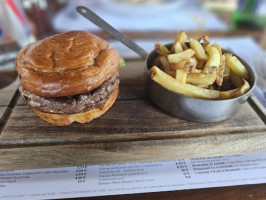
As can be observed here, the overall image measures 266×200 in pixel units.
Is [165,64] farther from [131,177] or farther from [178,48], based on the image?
[131,177]

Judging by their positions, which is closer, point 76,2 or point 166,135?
point 166,135

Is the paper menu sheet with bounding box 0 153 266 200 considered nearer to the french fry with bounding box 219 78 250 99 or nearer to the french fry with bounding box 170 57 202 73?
the french fry with bounding box 219 78 250 99

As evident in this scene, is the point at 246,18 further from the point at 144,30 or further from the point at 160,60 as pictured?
the point at 160,60

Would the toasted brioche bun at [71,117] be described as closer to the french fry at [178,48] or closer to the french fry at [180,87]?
the french fry at [180,87]

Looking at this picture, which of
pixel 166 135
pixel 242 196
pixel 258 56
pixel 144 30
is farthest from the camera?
pixel 144 30

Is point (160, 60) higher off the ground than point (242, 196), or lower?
higher

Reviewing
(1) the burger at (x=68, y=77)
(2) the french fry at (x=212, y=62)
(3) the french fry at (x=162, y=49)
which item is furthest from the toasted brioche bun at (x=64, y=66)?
(2) the french fry at (x=212, y=62)

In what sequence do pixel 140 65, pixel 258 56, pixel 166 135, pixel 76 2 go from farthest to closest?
pixel 76 2 → pixel 258 56 → pixel 140 65 → pixel 166 135

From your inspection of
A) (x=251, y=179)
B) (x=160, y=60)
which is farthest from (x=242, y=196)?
(x=160, y=60)
